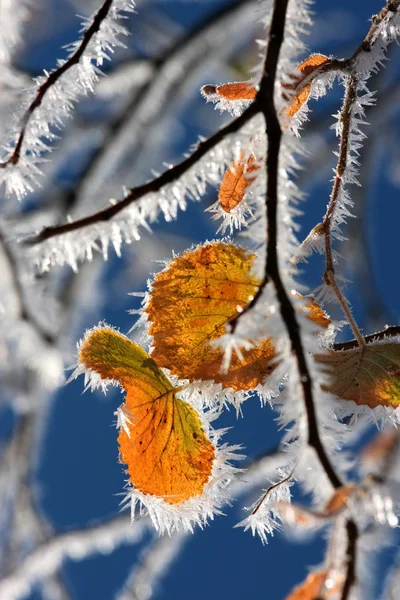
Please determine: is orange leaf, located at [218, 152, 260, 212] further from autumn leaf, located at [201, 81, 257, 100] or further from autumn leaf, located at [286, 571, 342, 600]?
autumn leaf, located at [286, 571, 342, 600]

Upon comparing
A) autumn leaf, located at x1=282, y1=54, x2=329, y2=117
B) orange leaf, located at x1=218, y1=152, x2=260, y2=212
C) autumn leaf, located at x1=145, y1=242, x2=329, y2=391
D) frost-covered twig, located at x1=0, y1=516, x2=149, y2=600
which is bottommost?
frost-covered twig, located at x1=0, y1=516, x2=149, y2=600

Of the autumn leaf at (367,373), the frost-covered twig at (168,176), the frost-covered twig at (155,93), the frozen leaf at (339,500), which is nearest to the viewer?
the frozen leaf at (339,500)

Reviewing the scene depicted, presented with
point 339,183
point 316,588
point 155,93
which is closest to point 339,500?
point 316,588

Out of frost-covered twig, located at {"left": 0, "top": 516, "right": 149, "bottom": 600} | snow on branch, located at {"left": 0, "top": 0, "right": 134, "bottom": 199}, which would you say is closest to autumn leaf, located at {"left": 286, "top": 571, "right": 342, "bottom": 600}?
snow on branch, located at {"left": 0, "top": 0, "right": 134, "bottom": 199}

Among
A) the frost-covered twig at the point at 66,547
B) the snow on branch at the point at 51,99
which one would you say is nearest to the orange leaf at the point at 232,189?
the snow on branch at the point at 51,99

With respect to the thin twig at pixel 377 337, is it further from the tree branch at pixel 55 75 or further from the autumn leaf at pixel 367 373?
the tree branch at pixel 55 75

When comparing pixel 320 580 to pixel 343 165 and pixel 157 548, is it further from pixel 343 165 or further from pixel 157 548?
pixel 157 548

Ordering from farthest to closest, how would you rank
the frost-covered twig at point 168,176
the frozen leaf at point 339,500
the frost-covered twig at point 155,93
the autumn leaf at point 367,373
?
the frost-covered twig at point 155,93
the autumn leaf at point 367,373
the frost-covered twig at point 168,176
the frozen leaf at point 339,500
